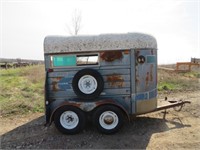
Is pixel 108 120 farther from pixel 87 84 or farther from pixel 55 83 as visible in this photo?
pixel 55 83

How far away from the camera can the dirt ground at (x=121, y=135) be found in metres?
4.60

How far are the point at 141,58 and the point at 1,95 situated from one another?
20.1 feet

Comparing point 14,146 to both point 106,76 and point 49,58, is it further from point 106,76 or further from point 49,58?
point 106,76

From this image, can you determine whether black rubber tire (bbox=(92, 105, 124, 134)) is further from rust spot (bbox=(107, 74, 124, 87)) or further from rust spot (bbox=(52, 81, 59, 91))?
rust spot (bbox=(52, 81, 59, 91))

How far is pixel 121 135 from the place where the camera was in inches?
197

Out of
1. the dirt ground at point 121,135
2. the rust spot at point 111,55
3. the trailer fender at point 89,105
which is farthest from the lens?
the rust spot at point 111,55

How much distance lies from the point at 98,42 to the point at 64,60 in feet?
3.19

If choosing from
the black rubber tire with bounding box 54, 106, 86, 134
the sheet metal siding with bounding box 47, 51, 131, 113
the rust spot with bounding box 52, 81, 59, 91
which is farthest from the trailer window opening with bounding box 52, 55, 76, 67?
the black rubber tire with bounding box 54, 106, 86, 134

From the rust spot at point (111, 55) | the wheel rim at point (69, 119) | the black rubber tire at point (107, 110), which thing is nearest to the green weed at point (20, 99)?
the wheel rim at point (69, 119)

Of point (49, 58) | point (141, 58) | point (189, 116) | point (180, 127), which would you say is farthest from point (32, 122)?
point (189, 116)

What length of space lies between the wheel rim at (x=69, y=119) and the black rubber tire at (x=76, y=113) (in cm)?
6

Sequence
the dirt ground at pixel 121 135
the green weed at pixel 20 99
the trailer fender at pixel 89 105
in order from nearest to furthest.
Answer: the dirt ground at pixel 121 135
the trailer fender at pixel 89 105
the green weed at pixel 20 99

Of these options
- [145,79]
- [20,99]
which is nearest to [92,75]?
[145,79]

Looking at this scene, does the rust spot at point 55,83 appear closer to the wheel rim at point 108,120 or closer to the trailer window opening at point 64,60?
the trailer window opening at point 64,60
